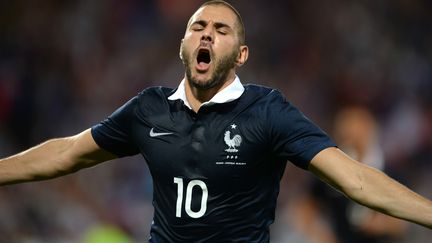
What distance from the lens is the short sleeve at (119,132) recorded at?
323cm

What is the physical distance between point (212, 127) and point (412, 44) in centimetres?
435

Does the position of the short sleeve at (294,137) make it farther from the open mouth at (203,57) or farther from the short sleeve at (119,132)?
the short sleeve at (119,132)

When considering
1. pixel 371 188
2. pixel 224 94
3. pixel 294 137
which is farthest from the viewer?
pixel 224 94

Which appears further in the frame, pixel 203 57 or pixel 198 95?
pixel 203 57

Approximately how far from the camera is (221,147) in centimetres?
300

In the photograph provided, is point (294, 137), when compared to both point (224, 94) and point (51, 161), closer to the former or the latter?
point (224, 94)

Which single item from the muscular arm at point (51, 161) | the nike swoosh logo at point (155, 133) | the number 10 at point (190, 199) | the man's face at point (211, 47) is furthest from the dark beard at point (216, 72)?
the muscular arm at point (51, 161)

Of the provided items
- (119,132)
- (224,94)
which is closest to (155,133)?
(119,132)

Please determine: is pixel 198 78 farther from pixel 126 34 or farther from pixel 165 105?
pixel 126 34

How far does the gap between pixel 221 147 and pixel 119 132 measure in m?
0.51

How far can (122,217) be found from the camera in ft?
21.5

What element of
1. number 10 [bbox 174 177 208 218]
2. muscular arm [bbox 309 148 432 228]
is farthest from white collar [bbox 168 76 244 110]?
muscular arm [bbox 309 148 432 228]

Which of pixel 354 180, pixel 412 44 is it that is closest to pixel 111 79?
pixel 412 44

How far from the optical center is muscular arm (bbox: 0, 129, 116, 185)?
330cm
